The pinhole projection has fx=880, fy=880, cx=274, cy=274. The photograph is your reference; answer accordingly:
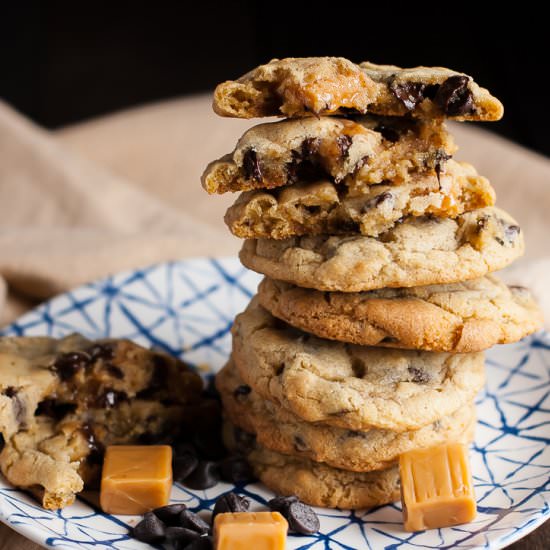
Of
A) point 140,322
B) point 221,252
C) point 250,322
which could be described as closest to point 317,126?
point 250,322

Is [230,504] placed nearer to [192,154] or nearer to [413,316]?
[413,316]

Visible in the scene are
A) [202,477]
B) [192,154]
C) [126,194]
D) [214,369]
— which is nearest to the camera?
[202,477]

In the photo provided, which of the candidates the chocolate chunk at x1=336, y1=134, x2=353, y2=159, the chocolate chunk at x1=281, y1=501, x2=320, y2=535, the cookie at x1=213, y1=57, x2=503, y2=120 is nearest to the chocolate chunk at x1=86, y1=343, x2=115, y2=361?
the chocolate chunk at x1=281, y1=501, x2=320, y2=535

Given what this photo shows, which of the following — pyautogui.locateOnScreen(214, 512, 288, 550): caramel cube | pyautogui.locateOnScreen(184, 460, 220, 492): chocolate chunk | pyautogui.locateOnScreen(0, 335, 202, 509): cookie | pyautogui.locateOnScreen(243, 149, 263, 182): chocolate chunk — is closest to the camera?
pyautogui.locateOnScreen(214, 512, 288, 550): caramel cube

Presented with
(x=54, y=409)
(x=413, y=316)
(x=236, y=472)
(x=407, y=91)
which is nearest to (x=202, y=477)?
(x=236, y=472)

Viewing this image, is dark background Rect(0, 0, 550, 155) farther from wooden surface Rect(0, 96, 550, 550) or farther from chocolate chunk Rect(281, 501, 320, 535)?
chocolate chunk Rect(281, 501, 320, 535)

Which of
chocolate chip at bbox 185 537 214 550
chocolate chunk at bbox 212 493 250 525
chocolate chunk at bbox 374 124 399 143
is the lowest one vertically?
chocolate chip at bbox 185 537 214 550
